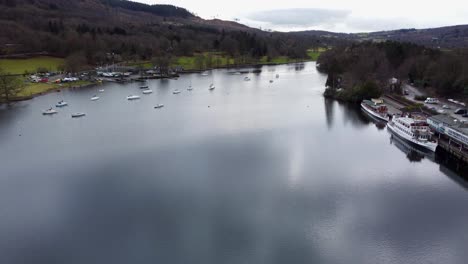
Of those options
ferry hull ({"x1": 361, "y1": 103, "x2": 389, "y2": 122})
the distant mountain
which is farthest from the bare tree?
the distant mountain

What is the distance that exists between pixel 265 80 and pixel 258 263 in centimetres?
3780

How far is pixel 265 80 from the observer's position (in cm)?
4659

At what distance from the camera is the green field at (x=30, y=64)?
4475 cm

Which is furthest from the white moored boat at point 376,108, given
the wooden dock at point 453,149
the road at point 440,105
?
the wooden dock at point 453,149

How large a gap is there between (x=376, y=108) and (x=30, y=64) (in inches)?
1700

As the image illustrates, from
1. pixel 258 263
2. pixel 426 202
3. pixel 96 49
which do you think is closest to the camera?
pixel 258 263

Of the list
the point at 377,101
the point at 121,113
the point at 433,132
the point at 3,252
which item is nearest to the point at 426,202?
the point at 433,132

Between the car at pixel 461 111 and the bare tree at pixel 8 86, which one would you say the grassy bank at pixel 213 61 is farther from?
the car at pixel 461 111

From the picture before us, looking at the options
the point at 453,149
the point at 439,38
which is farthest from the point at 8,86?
the point at 439,38

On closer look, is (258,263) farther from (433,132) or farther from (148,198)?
(433,132)

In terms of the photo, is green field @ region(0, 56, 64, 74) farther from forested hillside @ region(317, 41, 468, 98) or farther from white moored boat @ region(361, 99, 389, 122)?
white moored boat @ region(361, 99, 389, 122)

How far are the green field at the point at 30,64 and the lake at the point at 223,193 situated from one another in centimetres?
2196

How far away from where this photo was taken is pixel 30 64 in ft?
158

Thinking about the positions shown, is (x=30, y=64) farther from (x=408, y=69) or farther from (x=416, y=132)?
(x=416, y=132)
